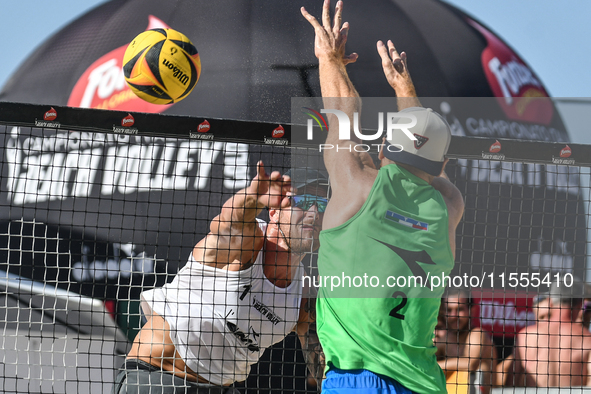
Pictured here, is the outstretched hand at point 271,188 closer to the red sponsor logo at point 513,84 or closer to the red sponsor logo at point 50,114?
the red sponsor logo at point 50,114

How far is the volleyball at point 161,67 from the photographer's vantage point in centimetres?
460

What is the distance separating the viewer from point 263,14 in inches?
271

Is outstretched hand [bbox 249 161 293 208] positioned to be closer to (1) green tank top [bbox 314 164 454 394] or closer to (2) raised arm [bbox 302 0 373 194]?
(2) raised arm [bbox 302 0 373 194]

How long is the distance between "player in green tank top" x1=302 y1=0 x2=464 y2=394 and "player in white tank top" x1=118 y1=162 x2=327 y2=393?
1070mm

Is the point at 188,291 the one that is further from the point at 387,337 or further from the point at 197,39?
the point at 197,39

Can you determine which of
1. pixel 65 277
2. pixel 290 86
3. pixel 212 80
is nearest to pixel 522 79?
pixel 290 86

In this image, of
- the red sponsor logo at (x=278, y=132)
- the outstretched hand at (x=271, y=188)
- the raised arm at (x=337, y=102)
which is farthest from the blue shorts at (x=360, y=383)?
the red sponsor logo at (x=278, y=132)

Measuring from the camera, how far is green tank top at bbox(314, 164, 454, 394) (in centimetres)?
302

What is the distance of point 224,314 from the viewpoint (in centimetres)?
445

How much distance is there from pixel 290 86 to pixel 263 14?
106 centimetres

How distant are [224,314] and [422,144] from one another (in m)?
2.08

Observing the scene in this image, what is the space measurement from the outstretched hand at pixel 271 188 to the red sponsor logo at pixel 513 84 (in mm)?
4411

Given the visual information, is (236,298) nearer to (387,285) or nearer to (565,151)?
(387,285)

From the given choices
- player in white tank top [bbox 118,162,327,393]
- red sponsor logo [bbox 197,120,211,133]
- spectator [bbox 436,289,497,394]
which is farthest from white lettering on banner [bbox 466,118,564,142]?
red sponsor logo [bbox 197,120,211,133]
